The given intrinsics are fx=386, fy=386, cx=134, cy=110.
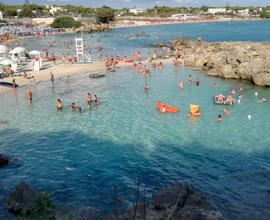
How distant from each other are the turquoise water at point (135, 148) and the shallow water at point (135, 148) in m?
0.05

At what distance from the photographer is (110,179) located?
18.9 meters

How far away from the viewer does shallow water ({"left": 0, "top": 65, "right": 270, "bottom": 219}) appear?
17.6m

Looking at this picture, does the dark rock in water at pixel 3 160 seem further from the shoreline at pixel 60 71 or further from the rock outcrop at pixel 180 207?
the shoreline at pixel 60 71

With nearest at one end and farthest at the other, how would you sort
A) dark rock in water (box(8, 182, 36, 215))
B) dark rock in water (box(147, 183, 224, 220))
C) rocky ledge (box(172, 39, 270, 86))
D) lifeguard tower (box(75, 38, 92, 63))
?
dark rock in water (box(147, 183, 224, 220)), dark rock in water (box(8, 182, 36, 215)), rocky ledge (box(172, 39, 270, 86)), lifeguard tower (box(75, 38, 92, 63))

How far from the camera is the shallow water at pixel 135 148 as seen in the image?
17.6 metres

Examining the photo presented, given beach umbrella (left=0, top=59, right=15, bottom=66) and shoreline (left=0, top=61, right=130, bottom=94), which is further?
beach umbrella (left=0, top=59, right=15, bottom=66)

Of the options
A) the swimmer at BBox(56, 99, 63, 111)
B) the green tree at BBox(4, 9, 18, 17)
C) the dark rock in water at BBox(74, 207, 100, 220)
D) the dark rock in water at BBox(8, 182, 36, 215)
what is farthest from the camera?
the green tree at BBox(4, 9, 18, 17)

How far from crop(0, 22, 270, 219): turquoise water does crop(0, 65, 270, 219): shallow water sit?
50mm

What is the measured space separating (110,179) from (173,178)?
3.08 meters

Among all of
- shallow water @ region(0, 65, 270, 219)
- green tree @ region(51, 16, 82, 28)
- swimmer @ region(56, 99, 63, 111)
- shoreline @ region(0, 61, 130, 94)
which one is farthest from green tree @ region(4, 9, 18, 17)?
swimmer @ region(56, 99, 63, 111)

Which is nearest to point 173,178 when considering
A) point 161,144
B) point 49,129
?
point 161,144

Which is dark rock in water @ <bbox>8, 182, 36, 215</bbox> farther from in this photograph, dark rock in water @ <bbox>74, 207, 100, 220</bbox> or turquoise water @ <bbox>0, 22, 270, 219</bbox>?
dark rock in water @ <bbox>74, 207, 100, 220</bbox>

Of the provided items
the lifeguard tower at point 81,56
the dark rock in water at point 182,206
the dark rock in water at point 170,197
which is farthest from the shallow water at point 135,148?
the lifeguard tower at point 81,56

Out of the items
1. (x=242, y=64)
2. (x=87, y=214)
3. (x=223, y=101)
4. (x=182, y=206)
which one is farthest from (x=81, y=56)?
(x=182, y=206)
